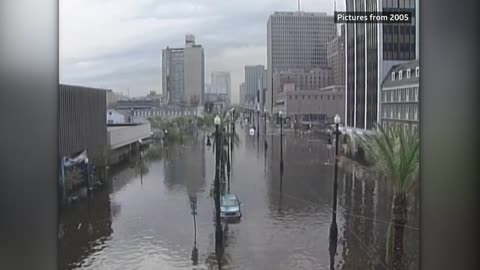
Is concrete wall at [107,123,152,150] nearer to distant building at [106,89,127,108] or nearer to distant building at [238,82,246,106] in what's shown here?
distant building at [106,89,127,108]

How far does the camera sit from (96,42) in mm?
1619

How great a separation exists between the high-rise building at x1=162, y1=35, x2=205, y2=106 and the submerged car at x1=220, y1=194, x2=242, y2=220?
→ 1.25 feet

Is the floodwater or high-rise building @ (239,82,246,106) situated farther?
high-rise building @ (239,82,246,106)

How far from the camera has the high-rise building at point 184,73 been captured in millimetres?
1618

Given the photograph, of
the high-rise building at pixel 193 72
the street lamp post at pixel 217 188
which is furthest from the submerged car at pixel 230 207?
the high-rise building at pixel 193 72

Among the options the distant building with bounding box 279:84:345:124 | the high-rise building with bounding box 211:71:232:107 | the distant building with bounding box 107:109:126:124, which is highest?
the high-rise building with bounding box 211:71:232:107

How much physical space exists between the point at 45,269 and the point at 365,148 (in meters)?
1.18

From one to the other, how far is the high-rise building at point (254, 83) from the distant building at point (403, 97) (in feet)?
1.53

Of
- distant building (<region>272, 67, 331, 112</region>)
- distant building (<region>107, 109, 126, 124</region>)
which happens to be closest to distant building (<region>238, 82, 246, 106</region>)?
distant building (<region>272, 67, 331, 112</region>)

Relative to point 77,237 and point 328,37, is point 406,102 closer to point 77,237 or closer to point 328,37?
point 328,37

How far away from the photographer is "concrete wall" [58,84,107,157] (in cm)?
154

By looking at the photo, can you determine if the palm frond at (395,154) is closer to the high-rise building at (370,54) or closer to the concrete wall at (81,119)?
the high-rise building at (370,54)

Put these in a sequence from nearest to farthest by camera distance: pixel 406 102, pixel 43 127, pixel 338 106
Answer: pixel 43 127
pixel 406 102
pixel 338 106

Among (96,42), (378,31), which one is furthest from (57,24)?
(378,31)
